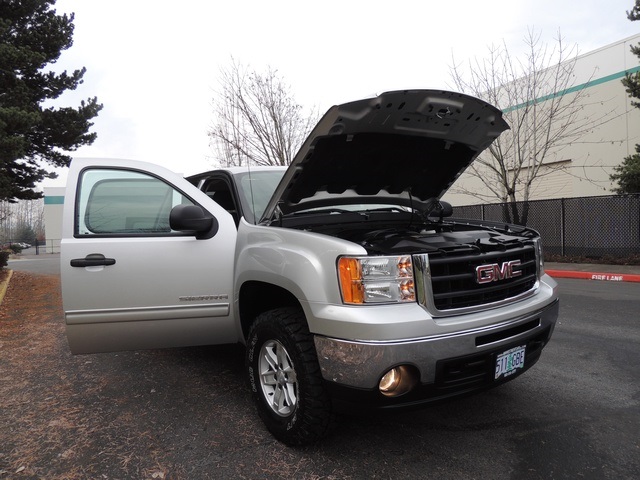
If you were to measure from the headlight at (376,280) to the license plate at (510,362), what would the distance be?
656 mm

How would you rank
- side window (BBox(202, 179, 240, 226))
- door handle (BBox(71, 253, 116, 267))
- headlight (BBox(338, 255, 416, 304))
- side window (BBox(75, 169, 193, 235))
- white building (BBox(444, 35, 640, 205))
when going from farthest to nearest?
1. white building (BBox(444, 35, 640, 205))
2. side window (BBox(202, 179, 240, 226))
3. side window (BBox(75, 169, 193, 235))
4. door handle (BBox(71, 253, 116, 267))
5. headlight (BBox(338, 255, 416, 304))

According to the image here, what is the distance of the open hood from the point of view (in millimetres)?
2643

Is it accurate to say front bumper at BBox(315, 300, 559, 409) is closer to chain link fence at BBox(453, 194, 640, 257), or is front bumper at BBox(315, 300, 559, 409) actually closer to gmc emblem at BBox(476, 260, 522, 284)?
gmc emblem at BBox(476, 260, 522, 284)

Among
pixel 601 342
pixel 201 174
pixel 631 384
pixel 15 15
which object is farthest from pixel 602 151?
pixel 15 15

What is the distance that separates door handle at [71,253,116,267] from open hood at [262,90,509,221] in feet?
3.67

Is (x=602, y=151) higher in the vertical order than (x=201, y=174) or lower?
higher

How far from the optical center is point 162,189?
3.24 metres

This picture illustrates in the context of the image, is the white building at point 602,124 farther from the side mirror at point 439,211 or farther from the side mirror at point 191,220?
the side mirror at point 191,220

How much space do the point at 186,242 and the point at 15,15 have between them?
11.6 m

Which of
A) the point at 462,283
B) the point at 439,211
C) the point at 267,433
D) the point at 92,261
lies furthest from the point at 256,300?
the point at 439,211

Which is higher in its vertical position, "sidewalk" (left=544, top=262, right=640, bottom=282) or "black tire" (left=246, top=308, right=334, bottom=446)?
"black tire" (left=246, top=308, right=334, bottom=446)

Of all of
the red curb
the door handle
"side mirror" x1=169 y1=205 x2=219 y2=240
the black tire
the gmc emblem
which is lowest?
the red curb

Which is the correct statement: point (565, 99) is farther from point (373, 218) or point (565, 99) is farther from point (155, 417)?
point (155, 417)

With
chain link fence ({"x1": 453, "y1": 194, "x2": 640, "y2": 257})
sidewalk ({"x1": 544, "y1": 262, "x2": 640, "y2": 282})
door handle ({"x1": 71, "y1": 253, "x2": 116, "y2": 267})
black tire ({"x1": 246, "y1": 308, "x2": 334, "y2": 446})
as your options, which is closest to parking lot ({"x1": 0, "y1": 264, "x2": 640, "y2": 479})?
black tire ({"x1": 246, "y1": 308, "x2": 334, "y2": 446})
